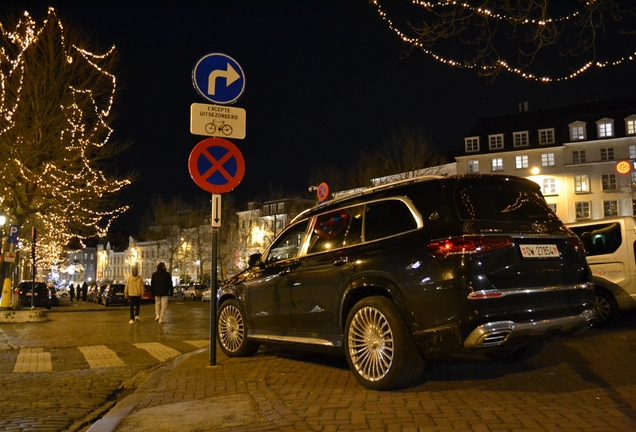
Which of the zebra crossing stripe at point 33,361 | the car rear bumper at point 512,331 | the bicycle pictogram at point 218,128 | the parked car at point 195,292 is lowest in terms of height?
the parked car at point 195,292

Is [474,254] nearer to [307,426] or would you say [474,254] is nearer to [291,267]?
[307,426]

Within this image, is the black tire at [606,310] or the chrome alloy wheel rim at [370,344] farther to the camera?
the black tire at [606,310]

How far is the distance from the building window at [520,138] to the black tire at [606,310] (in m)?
55.1

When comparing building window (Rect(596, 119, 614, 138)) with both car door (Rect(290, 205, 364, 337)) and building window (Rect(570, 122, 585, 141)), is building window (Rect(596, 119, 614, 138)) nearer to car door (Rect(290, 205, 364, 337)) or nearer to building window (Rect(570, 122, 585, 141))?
building window (Rect(570, 122, 585, 141))

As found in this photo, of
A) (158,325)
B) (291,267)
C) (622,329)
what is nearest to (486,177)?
(291,267)

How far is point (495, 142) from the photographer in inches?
2552

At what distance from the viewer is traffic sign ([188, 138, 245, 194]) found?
25.0ft

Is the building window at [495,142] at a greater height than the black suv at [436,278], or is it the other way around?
the building window at [495,142]

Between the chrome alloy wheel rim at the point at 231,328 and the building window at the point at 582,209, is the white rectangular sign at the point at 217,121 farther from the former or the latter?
the building window at the point at 582,209

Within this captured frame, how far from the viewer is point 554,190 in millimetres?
62000

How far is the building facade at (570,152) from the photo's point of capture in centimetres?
5947

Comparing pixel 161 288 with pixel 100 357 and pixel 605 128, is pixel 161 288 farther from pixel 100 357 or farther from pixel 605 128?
pixel 605 128

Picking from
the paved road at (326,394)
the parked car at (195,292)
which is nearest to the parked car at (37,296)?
the parked car at (195,292)

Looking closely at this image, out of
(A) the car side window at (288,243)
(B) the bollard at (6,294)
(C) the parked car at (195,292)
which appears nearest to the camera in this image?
(A) the car side window at (288,243)
